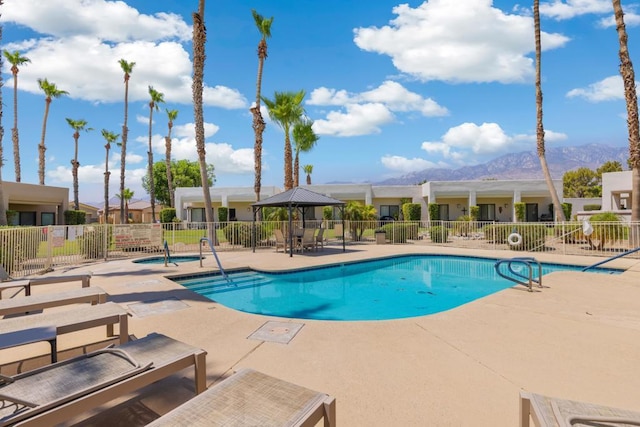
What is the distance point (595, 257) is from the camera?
A: 11.9 meters

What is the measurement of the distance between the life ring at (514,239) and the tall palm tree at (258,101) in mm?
13363

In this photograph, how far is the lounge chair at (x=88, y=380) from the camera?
74.4 inches

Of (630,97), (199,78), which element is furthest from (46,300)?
(630,97)

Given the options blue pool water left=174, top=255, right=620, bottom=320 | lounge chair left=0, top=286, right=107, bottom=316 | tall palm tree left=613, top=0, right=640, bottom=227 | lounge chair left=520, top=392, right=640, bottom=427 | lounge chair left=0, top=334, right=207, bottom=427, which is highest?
tall palm tree left=613, top=0, right=640, bottom=227

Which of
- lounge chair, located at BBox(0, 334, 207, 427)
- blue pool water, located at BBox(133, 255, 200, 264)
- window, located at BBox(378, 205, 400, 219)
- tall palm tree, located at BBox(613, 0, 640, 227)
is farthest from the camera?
window, located at BBox(378, 205, 400, 219)

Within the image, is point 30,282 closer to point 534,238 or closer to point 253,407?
point 253,407

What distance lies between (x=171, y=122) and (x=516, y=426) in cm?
4173

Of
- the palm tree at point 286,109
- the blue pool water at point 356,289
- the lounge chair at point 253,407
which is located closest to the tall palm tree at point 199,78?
the palm tree at point 286,109

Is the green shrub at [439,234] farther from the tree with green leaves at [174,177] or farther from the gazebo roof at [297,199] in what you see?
the tree with green leaves at [174,177]

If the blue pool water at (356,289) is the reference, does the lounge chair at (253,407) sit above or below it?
above

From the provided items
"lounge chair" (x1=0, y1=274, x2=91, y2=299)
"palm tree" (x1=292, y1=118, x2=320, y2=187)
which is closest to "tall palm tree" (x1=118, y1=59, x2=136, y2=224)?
"palm tree" (x1=292, y1=118, x2=320, y2=187)

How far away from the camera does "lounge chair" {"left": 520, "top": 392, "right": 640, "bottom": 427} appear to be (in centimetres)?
169

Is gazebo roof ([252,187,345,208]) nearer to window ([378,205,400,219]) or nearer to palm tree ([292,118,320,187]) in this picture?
palm tree ([292,118,320,187])

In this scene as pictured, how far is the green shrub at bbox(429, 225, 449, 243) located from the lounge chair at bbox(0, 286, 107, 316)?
15803mm
